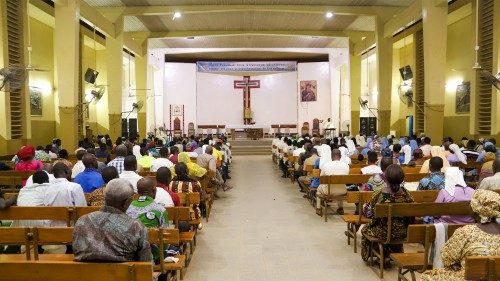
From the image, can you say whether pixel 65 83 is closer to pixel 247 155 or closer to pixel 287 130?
pixel 247 155

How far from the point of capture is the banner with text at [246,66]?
25.7 m

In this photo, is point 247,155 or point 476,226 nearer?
point 476,226

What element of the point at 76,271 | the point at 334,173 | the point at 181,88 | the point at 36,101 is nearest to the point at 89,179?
the point at 76,271

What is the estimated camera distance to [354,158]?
1022 centimetres

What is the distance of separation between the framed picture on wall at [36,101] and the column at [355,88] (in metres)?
12.4

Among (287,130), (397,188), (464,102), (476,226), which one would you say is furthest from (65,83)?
(287,130)

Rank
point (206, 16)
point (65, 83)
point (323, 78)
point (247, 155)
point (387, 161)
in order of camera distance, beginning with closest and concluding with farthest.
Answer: point (387, 161) → point (65, 83) → point (206, 16) → point (247, 155) → point (323, 78)

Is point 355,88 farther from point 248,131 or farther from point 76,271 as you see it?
point 76,271

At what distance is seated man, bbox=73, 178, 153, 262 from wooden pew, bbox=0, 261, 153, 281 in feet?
0.17

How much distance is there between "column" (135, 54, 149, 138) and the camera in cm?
2033

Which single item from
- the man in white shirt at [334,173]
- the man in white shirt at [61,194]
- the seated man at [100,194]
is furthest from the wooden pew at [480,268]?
the man in white shirt at [334,173]

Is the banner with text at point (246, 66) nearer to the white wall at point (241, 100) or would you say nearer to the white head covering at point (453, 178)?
the white wall at point (241, 100)

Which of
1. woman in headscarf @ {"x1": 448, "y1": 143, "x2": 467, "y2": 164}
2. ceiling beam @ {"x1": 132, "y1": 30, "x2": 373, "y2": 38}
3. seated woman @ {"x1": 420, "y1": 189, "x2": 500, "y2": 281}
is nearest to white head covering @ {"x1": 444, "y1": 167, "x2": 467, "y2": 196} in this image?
seated woman @ {"x1": 420, "y1": 189, "x2": 500, "y2": 281}

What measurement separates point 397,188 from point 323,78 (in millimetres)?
21238
